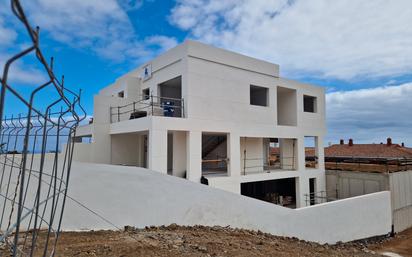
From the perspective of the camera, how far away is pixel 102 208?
6.08 metres

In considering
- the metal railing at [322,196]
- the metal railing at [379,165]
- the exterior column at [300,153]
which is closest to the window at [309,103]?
the exterior column at [300,153]

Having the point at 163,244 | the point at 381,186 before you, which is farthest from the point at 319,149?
the point at 163,244

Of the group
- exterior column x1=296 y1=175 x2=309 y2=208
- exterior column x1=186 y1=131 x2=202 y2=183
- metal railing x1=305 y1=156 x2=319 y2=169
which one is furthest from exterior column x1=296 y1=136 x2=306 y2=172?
exterior column x1=186 y1=131 x2=202 y2=183

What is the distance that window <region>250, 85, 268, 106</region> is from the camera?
14.8 meters

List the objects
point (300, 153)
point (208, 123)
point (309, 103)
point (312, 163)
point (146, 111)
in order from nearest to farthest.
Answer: point (208, 123)
point (146, 111)
point (300, 153)
point (309, 103)
point (312, 163)

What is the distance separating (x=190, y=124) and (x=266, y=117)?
16.7ft

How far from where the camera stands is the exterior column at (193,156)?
34.0 ft

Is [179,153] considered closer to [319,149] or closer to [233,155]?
[233,155]

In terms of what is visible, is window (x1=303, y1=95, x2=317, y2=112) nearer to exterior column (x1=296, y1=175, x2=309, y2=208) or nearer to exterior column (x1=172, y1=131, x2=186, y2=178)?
exterior column (x1=296, y1=175, x2=309, y2=208)

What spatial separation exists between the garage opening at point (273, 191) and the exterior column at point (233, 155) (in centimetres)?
414

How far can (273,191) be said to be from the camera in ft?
55.6

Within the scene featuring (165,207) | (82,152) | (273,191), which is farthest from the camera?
(273,191)

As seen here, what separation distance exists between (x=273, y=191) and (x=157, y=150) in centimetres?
1028

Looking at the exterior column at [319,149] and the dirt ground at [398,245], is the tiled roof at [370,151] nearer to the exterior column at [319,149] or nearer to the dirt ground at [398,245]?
the exterior column at [319,149]
